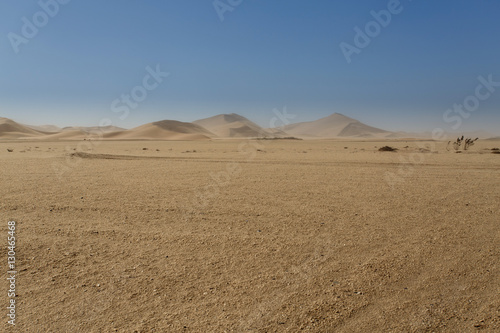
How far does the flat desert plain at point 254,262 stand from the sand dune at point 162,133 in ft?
356

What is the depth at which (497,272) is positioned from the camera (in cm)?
436

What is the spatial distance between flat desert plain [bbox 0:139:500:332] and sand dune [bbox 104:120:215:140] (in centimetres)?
10860

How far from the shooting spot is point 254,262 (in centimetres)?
471

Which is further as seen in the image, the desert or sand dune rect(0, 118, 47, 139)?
sand dune rect(0, 118, 47, 139)

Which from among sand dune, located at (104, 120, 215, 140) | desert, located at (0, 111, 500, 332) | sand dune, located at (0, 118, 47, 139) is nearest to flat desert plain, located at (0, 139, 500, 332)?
desert, located at (0, 111, 500, 332)

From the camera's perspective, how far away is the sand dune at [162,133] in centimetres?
12233

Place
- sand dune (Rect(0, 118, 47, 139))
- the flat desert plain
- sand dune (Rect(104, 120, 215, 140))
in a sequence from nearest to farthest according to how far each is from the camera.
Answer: the flat desert plain → sand dune (Rect(104, 120, 215, 140)) → sand dune (Rect(0, 118, 47, 139))

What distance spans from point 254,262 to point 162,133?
454 ft

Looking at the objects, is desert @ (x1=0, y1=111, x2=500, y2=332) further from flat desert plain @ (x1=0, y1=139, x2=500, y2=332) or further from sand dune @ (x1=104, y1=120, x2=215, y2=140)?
sand dune @ (x1=104, y1=120, x2=215, y2=140)

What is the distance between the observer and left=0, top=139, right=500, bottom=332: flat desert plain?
3.38 meters

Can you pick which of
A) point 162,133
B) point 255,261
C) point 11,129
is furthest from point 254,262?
point 11,129

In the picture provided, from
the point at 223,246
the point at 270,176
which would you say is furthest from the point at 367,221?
the point at 270,176

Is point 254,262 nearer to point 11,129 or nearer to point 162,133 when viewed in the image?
point 162,133

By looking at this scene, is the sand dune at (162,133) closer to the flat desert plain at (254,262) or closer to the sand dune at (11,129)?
the sand dune at (11,129)
